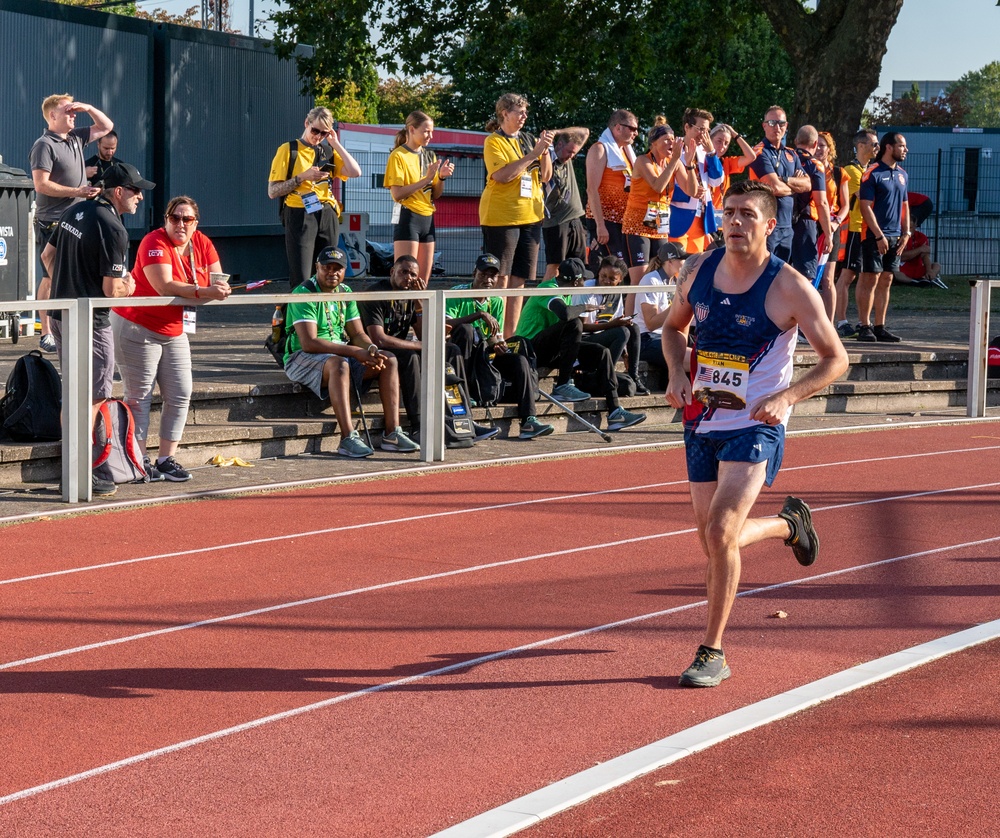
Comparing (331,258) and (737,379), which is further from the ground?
(331,258)

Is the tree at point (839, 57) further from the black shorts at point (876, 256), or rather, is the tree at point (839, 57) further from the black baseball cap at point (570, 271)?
the black baseball cap at point (570, 271)

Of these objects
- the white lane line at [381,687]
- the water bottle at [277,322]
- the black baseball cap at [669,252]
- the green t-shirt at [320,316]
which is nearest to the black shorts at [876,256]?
the black baseball cap at [669,252]

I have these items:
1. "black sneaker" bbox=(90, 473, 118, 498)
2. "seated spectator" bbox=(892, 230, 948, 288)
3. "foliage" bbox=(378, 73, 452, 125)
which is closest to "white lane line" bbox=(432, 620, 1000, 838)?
"black sneaker" bbox=(90, 473, 118, 498)

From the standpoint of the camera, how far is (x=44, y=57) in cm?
2073

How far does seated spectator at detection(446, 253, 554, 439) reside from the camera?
39.8 ft

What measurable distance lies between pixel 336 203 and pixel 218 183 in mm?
11695

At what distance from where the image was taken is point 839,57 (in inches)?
897

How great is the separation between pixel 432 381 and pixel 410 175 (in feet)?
8.22

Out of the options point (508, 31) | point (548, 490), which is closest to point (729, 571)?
point (548, 490)

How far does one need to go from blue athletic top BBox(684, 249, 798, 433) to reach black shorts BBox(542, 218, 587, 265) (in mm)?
8368

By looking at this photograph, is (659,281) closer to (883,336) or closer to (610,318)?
(610,318)

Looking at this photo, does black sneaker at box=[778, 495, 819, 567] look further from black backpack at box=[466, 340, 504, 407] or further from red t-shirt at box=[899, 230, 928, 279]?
red t-shirt at box=[899, 230, 928, 279]

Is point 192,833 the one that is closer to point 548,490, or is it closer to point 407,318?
point 548,490

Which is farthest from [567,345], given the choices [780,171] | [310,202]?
[780,171]
